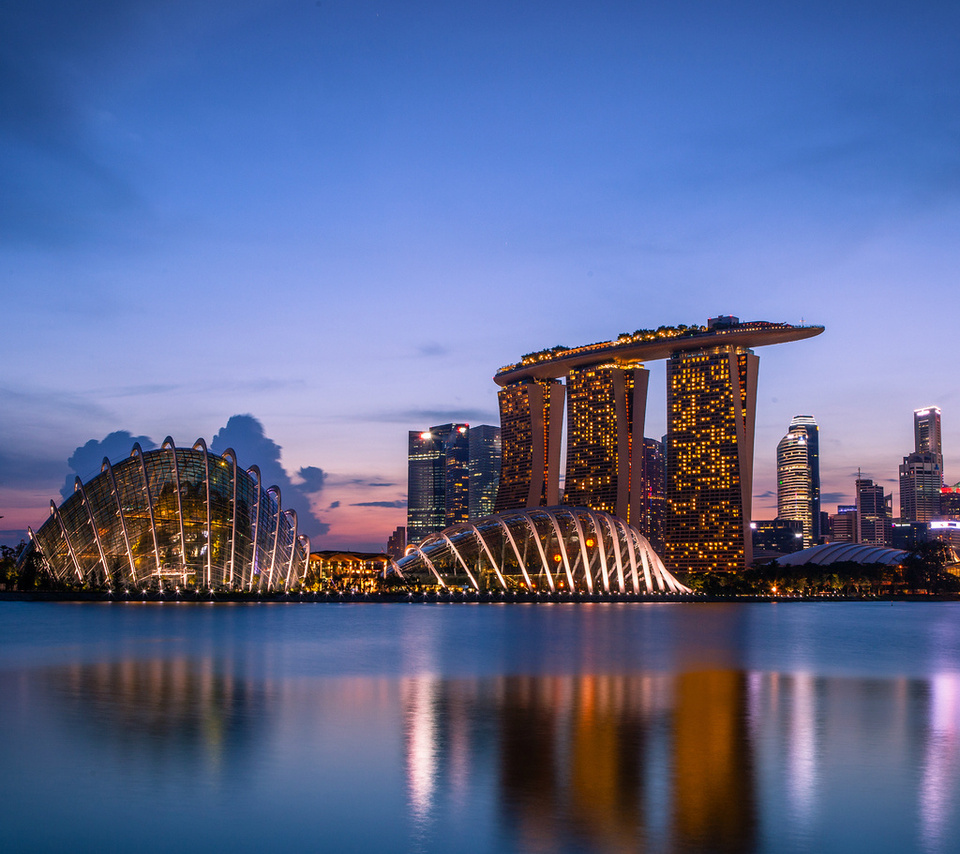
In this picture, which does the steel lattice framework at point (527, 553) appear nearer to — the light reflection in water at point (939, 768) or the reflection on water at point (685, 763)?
the reflection on water at point (685, 763)

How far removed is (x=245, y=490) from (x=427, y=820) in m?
88.3

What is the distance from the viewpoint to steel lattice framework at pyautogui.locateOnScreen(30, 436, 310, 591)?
302 feet

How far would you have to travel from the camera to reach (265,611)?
84.6 metres

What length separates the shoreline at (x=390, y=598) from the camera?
300ft

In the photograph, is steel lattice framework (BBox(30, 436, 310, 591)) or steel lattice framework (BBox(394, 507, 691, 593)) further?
steel lattice framework (BBox(394, 507, 691, 593))

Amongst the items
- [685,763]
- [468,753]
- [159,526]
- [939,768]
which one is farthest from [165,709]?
[159,526]

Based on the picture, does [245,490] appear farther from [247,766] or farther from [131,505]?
[247,766]

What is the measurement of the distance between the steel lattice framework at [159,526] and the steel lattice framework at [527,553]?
31.8 m

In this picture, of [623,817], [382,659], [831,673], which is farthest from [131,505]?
[623,817]

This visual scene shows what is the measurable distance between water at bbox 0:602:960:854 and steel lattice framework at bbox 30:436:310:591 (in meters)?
51.1

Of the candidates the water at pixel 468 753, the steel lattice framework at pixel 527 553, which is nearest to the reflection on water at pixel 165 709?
the water at pixel 468 753

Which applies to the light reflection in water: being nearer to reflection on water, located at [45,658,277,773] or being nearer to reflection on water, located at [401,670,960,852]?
reflection on water, located at [401,670,960,852]

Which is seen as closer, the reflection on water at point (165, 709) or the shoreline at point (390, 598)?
the reflection on water at point (165, 709)

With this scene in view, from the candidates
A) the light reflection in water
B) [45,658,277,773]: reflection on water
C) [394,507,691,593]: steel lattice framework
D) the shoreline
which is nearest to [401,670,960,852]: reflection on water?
the light reflection in water
